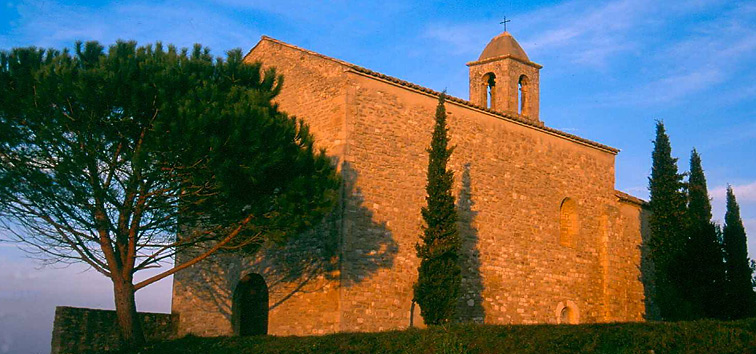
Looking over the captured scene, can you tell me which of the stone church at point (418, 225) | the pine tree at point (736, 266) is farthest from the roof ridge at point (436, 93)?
the pine tree at point (736, 266)

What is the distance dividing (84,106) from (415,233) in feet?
27.4


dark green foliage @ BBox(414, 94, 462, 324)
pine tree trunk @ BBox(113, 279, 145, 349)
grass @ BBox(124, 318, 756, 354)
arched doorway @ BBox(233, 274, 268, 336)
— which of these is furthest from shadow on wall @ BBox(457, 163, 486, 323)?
pine tree trunk @ BBox(113, 279, 145, 349)

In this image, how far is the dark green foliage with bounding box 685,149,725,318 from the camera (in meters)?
20.3

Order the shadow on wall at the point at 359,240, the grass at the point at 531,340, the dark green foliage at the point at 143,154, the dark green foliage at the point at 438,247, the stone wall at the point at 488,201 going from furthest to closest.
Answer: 1. the stone wall at the point at 488,201
2. the shadow on wall at the point at 359,240
3. the dark green foliage at the point at 438,247
4. the dark green foliage at the point at 143,154
5. the grass at the point at 531,340

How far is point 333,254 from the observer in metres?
17.3

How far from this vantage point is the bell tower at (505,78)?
25109mm

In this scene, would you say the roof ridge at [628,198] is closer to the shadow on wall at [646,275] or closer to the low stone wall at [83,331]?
the shadow on wall at [646,275]

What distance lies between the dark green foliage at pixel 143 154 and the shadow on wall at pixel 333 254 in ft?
4.91

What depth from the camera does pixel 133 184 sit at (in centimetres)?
1488

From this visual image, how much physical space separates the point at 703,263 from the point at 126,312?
1543 cm

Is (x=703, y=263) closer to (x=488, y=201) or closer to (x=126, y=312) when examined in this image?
(x=488, y=201)

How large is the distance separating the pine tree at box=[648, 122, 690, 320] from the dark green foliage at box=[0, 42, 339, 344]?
430 inches

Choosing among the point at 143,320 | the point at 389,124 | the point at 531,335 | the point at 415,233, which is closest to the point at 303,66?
the point at 389,124

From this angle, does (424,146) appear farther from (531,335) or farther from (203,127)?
(531,335)
